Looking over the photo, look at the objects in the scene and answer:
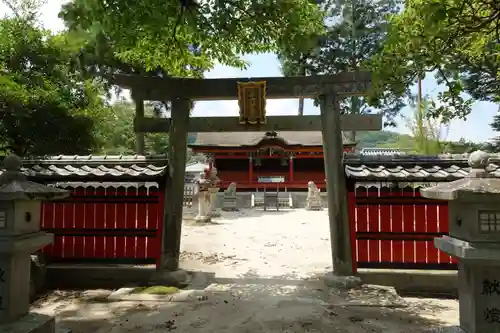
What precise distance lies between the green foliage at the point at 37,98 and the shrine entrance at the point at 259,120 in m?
7.93

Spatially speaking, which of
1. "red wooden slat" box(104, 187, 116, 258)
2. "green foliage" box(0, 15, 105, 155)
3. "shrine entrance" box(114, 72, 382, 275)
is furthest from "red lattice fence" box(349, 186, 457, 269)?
"green foliage" box(0, 15, 105, 155)

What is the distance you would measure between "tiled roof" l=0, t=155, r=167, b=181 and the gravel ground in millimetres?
2037

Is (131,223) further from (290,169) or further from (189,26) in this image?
(290,169)

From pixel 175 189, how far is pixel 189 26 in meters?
3.05

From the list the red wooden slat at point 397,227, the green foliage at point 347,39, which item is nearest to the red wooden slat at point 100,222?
the red wooden slat at point 397,227

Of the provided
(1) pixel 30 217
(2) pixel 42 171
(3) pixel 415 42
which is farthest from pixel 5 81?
(3) pixel 415 42

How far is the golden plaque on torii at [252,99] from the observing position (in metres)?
6.66

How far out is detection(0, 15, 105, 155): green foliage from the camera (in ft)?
41.3

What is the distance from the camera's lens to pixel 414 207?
6297mm

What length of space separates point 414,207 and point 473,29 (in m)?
3.34

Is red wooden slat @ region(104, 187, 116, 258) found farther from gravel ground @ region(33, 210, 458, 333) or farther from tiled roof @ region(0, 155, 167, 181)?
gravel ground @ region(33, 210, 458, 333)

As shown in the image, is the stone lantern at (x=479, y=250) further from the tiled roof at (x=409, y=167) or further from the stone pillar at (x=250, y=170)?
the stone pillar at (x=250, y=170)

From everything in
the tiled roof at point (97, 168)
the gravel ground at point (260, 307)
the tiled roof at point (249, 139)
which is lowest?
the gravel ground at point (260, 307)

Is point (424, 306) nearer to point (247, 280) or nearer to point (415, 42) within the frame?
point (247, 280)
